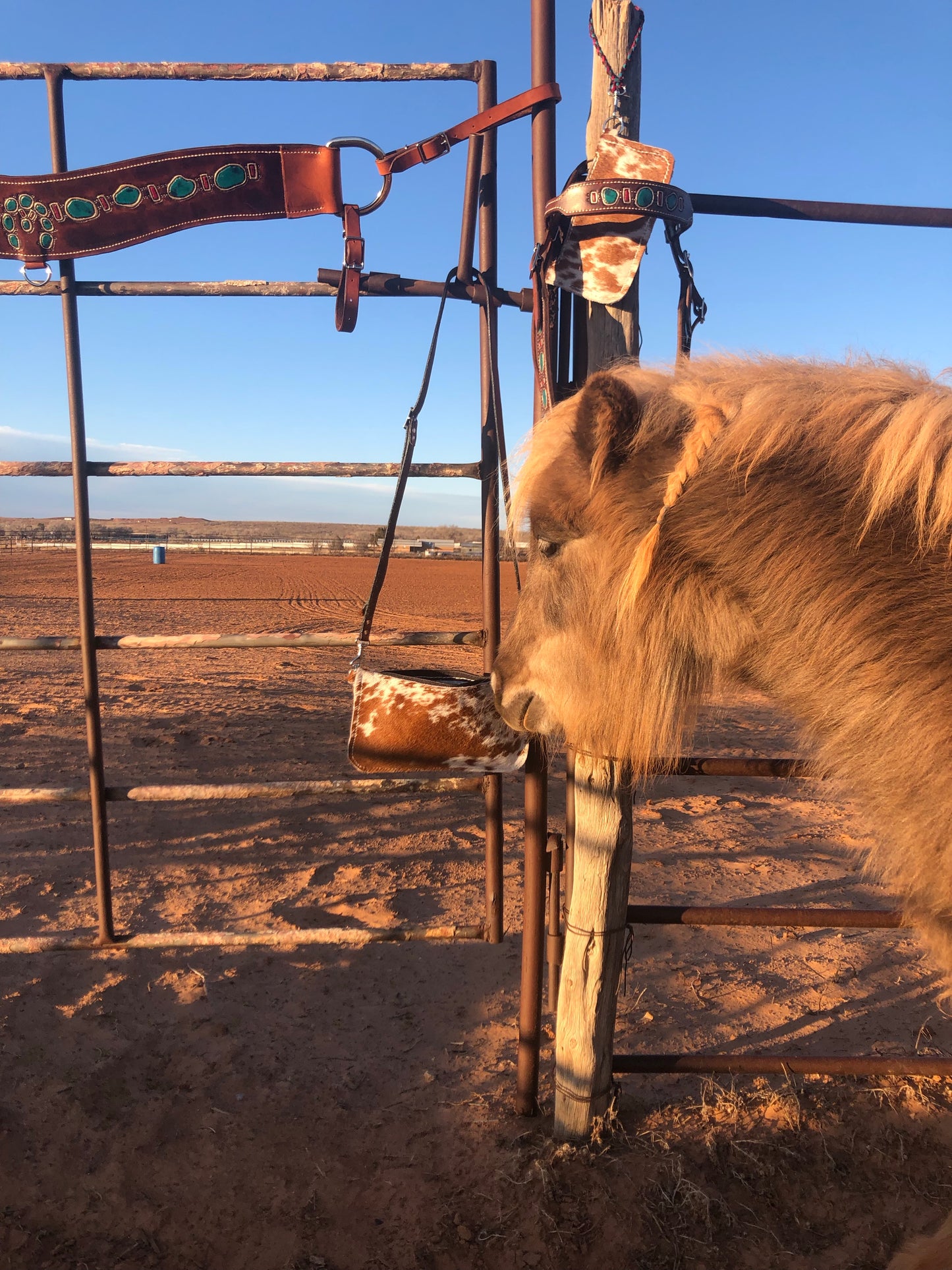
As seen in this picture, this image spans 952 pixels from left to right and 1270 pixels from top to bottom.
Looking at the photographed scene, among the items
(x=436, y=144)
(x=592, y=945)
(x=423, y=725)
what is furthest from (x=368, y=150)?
(x=592, y=945)

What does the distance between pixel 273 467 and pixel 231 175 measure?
0.87 m

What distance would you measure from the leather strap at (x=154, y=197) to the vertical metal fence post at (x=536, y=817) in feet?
2.03

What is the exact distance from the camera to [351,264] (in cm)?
216

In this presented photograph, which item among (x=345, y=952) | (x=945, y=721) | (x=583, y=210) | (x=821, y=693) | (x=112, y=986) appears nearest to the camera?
(x=945, y=721)

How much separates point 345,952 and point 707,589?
2518 millimetres

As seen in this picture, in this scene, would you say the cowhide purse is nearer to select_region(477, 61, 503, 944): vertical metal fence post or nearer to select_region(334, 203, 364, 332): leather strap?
select_region(477, 61, 503, 944): vertical metal fence post

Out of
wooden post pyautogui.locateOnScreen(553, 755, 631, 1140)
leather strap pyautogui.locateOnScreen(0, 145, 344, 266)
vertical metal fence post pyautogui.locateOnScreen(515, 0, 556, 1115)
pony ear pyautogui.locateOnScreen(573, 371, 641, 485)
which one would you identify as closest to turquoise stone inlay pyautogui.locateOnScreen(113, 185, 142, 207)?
leather strap pyautogui.locateOnScreen(0, 145, 344, 266)

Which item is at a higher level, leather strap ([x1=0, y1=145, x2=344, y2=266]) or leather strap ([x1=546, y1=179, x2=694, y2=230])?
leather strap ([x1=0, y1=145, x2=344, y2=266])

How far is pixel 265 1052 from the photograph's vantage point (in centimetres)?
265

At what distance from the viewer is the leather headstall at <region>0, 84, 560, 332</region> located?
7.36ft

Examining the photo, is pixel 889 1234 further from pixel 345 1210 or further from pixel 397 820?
pixel 397 820

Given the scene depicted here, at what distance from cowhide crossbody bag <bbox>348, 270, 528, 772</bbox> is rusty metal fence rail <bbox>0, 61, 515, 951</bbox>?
0.52ft

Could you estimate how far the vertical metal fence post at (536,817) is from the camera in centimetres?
205

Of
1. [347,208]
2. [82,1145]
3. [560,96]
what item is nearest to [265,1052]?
[82,1145]
